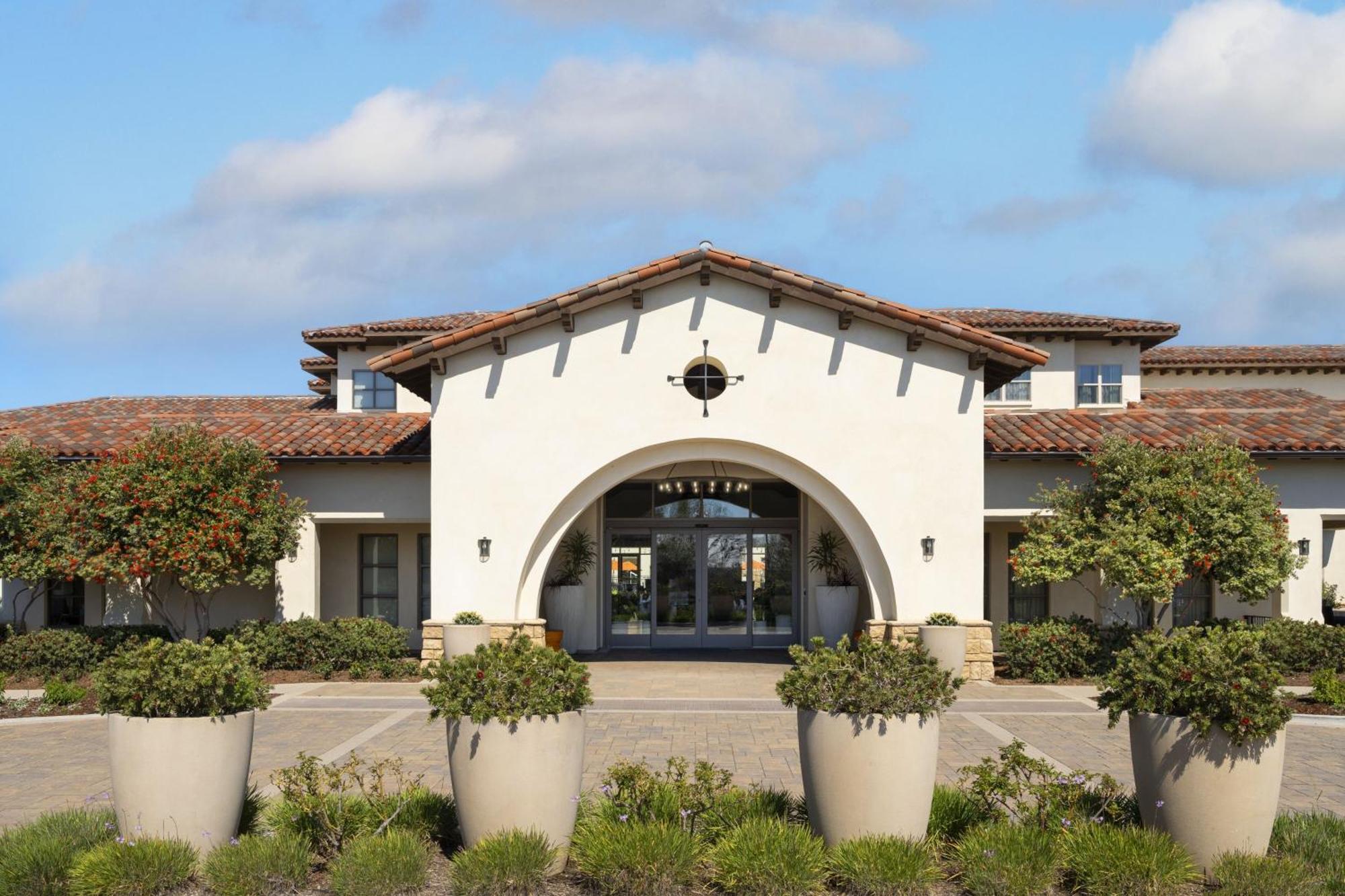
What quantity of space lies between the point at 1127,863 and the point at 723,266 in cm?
1251

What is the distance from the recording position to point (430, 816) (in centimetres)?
851

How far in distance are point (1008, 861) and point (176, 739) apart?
5.31 meters

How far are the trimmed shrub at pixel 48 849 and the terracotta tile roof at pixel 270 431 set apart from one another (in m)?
12.1

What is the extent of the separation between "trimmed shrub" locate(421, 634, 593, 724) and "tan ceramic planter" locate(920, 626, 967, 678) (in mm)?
10700

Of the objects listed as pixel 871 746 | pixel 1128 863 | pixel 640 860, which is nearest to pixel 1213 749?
pixel 1128 863

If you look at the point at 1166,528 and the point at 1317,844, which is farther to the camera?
the point at 1166,528

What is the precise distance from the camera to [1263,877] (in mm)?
7125

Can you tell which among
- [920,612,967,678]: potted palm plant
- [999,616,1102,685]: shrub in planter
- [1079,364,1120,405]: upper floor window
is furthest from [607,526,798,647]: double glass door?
[1079,364,1120,405]: upper floor window

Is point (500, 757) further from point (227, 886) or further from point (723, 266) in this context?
point (723, 266)

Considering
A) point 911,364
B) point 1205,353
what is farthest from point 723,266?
point 1205,353

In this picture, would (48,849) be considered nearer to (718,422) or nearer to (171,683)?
(171,683)

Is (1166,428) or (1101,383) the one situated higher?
(1101,383)

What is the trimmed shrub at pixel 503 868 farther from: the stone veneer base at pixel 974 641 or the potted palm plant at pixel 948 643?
the stone veneer base at pixel 974 641

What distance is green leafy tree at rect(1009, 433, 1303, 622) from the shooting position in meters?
17.5
